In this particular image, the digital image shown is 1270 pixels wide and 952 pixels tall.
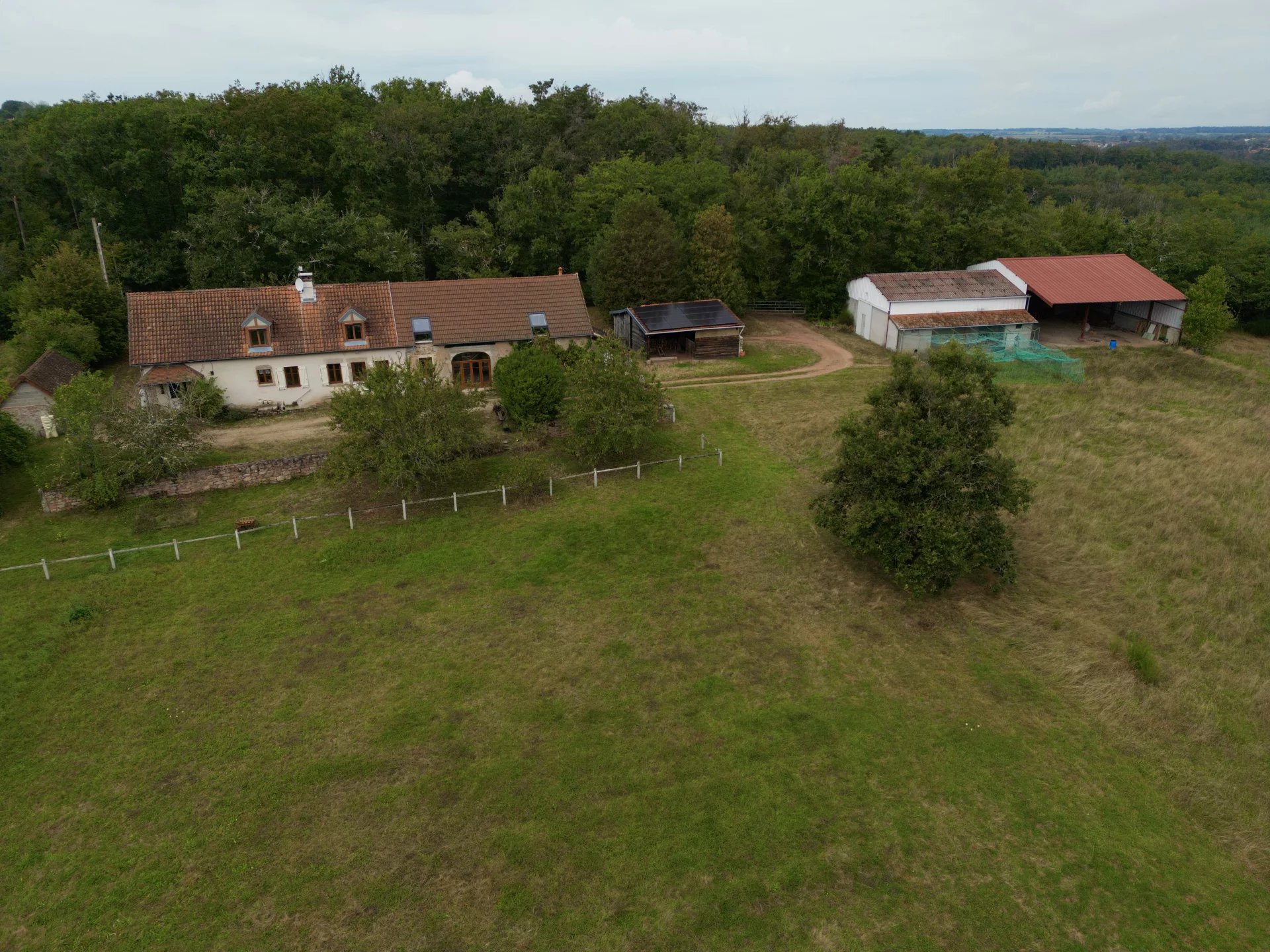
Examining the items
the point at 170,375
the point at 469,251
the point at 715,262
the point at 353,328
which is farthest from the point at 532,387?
the point at 469,251

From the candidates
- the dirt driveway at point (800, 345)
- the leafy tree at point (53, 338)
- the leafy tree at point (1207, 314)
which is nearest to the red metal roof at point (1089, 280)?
the leafy tree at point (1207, 314)

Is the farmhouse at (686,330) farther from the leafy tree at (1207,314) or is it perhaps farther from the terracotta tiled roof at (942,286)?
the leafy tree at (1207,314)

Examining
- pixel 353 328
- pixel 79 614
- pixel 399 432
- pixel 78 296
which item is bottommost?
pixel 79 614

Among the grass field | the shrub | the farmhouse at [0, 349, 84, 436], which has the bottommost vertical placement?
the grass field

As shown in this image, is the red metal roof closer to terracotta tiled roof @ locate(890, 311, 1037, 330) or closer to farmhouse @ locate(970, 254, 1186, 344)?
farmhouse @ locate(970, 254, 1186, 344)

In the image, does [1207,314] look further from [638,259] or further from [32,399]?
[32,399]

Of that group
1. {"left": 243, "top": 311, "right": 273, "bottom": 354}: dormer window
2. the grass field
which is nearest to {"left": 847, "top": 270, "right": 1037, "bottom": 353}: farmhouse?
the grass field

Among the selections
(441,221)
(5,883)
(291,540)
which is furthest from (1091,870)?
(441,221)
